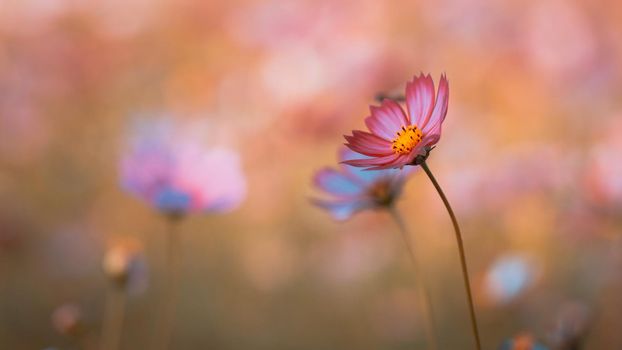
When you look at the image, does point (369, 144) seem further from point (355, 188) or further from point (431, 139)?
point (355, 188)

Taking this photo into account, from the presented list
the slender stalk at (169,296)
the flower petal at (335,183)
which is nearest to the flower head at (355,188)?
the flower petal at (335,183)

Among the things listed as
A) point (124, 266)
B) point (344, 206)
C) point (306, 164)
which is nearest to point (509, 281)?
point (344, 206)

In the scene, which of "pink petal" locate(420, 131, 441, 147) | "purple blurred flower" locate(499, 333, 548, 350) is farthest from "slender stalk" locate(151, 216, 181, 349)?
"pink petal" locate(420, 131, 441, 147)

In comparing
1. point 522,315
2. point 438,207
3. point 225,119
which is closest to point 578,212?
point 522,315

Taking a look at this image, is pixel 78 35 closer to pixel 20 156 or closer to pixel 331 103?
pixel 20 156

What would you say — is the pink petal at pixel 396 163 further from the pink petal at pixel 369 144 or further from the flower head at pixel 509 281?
the flower head at pixel 509 281

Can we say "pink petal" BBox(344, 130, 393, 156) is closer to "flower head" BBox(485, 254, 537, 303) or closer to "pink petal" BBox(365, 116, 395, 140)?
"pink petal" BBox(365, 116, 395, 140)
